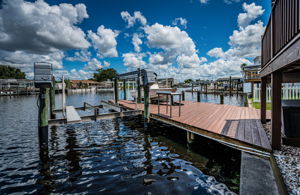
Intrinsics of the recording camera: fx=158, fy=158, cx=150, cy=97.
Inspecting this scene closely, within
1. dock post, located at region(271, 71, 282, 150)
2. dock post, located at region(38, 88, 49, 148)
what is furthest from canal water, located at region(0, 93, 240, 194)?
dock post, located at region(271, 71, 282, 150)

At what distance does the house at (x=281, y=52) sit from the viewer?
76.1 inches

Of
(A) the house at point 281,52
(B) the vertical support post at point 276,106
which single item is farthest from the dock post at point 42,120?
(B) the vertical support post at point 276,106

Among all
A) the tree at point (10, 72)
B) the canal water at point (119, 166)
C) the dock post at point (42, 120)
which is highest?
the tree at point (10, 72)

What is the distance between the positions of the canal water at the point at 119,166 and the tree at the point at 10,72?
268 feet

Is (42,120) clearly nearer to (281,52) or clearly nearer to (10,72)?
(281,52)

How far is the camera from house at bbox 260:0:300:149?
6.34ft

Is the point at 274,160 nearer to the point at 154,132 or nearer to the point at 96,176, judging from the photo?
the point at 96,176

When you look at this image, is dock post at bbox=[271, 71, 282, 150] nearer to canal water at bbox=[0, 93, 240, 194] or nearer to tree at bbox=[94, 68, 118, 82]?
canal water at bbox=[0, 93, 240, 194]

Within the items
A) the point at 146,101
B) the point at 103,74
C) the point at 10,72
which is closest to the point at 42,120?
the point at 146,101

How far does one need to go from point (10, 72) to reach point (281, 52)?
305 ft

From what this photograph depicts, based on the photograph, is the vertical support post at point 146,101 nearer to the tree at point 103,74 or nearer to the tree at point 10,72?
the tree at point 10,72

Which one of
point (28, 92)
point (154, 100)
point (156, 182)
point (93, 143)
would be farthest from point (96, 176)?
point (28, 92)

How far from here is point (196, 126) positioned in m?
4.98

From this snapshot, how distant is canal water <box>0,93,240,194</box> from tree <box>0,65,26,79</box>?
81.7m
